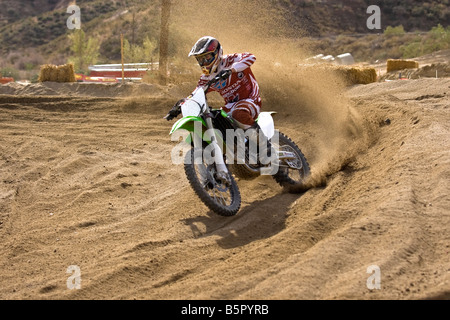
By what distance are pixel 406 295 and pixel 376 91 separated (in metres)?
9.10

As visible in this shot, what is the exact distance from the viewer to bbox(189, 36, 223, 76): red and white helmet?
615 cm

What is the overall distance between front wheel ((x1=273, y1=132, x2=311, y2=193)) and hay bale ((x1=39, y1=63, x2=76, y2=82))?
12.0m

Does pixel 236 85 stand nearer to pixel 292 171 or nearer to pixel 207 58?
pixel 207 58

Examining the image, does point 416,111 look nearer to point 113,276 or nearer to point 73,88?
point 113,276

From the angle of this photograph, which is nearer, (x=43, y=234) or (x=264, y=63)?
(x=43, y=234)

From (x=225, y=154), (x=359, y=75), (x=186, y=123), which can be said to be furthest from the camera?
(x=359, y=75)

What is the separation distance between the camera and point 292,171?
732 cm

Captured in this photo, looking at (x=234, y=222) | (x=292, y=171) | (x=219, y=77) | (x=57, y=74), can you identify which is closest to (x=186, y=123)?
(x=219, y=77)

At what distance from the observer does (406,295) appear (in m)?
3.46

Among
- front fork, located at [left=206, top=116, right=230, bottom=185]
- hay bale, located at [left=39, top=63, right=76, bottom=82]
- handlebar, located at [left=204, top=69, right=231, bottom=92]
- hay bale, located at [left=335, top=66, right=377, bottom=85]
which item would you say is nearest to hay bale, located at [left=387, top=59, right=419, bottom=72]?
hay bale, located at [left=335, top=66, right=377, bottom=85]

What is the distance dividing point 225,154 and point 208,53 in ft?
3.84

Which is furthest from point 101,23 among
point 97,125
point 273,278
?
point 273,278

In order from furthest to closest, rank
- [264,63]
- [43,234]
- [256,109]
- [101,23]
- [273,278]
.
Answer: [101,23] → [264,63] → [256,109] → [43,234] → [273,278]

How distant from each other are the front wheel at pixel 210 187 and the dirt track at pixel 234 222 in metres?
0.20
